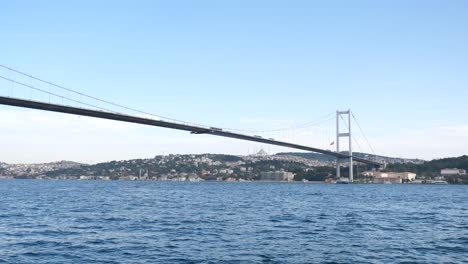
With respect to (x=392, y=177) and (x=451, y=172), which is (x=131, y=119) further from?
(x=451, y=172)

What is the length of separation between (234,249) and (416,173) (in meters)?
145

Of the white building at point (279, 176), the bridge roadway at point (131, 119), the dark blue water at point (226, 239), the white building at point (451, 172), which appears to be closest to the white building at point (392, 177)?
the white building at point (451, 172)

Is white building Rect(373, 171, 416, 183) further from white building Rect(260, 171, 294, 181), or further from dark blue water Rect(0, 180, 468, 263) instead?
dark blue water Rect(0, 180, 468, 263)

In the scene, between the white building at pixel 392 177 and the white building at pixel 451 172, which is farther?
the white building at pixel 451 172

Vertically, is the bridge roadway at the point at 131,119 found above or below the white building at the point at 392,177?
above

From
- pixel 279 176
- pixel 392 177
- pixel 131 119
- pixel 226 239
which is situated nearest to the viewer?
pixel 226 239

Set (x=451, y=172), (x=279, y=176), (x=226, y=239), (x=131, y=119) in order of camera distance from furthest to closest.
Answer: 1. (x=279, y=176)
2. (x=451, y=172)
3. (x=131, y=119)
4. (x=226, y=239)

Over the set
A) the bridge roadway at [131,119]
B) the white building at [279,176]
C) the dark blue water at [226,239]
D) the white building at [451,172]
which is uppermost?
the bridge roadway at [131,119]

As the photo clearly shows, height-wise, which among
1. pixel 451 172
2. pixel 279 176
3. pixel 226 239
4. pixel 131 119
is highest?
pixel 131 119

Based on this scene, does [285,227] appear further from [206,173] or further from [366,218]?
[206,173]

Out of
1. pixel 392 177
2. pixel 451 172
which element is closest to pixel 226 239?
pixel 392 177

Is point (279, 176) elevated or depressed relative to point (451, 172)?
depressed

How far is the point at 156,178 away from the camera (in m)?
194

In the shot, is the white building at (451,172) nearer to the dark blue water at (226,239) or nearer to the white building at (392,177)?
the white building at (392,177)
